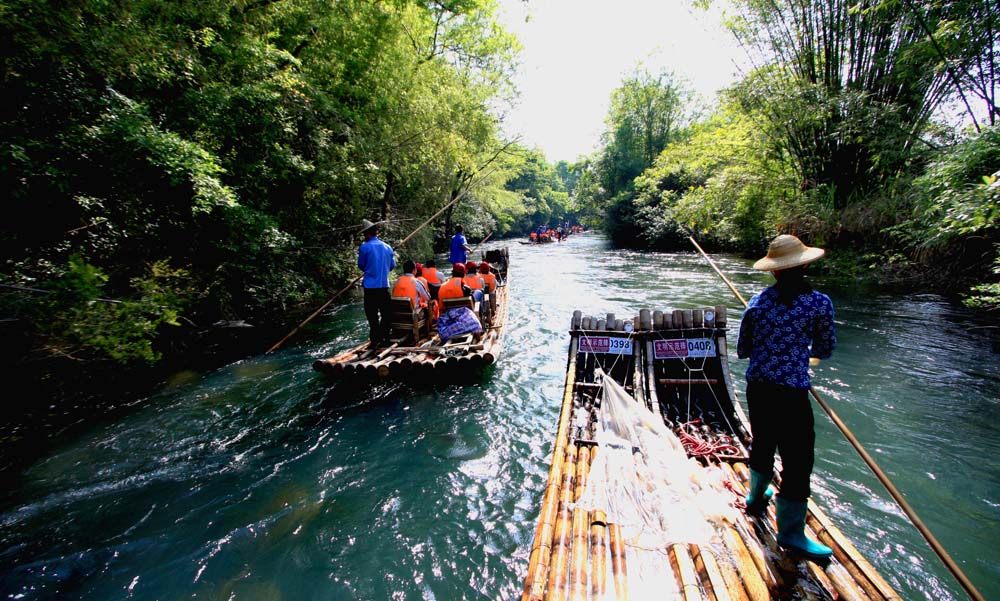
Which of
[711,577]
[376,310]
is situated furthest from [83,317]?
[711,577]

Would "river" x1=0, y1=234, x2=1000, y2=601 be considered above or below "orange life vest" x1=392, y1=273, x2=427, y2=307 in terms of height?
below

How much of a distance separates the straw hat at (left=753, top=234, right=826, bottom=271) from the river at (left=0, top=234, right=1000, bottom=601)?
93.3 inches

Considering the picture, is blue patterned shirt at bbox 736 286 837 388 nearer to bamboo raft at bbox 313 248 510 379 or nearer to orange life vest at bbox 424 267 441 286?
bamboo raft at bbox 313 248 510 379

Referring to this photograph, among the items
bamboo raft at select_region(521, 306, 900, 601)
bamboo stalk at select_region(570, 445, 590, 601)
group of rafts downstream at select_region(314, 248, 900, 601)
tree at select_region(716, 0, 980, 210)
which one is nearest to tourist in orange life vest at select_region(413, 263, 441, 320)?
group of rafts downstream at select_region(314, 248, 900, 601)

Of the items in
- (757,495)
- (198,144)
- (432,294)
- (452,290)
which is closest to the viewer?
(757,495)

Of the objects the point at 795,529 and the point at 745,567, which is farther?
the point at 795,529

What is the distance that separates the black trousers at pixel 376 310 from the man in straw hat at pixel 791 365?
4.92m

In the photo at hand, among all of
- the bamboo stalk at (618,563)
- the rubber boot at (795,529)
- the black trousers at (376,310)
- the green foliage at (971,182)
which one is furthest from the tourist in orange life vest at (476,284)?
the green foliage at (971,182)

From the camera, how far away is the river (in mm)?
2838

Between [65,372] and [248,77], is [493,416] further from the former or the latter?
[248,77]

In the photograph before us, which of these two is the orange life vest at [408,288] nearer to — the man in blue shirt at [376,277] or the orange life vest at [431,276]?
the man in blue shirt at [376,277]

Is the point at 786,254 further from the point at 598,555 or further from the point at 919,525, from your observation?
the point at 598,555

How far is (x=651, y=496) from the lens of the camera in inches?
104

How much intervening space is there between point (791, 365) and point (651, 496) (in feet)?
4.01
